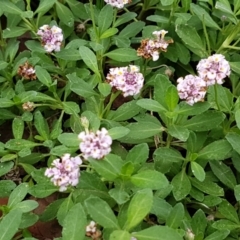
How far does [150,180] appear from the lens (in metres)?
1.75

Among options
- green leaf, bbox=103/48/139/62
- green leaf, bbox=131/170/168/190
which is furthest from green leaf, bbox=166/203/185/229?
green leaf, bbox=103/48/139/62

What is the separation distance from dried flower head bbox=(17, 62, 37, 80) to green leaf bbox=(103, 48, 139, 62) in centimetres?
31

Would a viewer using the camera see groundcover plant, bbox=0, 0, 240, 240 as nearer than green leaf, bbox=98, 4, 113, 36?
Yes

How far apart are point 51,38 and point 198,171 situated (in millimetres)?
849

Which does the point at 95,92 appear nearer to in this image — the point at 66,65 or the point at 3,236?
the point at 66,65

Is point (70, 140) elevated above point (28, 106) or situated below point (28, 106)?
above

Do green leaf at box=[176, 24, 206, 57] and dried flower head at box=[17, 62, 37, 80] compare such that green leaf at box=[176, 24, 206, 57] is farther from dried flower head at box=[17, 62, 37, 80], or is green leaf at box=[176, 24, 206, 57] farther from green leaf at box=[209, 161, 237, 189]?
dried flower head at box=[17, 62, 37, 80]

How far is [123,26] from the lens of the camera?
8.74 ft

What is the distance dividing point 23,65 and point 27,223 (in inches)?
28.0

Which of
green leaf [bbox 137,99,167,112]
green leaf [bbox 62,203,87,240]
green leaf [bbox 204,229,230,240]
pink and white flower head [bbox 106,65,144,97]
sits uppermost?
pink and white flower head [bbox 106,65,144,97]

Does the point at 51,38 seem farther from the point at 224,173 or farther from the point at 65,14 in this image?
the point at 224,173

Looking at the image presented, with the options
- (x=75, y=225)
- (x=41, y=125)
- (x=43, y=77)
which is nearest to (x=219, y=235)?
(x=75, y=225)


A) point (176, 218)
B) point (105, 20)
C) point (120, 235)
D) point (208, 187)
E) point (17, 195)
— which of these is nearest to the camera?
point (120, 235)

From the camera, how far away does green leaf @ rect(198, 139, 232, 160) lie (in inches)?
78.0
